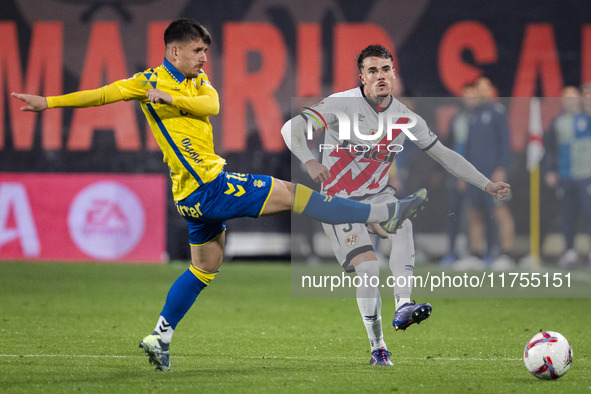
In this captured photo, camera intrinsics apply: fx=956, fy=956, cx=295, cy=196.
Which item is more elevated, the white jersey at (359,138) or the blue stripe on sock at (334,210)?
the white jersey at (359,138)

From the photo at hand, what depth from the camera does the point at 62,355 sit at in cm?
638

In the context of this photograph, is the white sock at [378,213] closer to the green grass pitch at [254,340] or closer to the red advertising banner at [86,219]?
the green grass pitch at [254,340]

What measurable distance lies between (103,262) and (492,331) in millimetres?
6875

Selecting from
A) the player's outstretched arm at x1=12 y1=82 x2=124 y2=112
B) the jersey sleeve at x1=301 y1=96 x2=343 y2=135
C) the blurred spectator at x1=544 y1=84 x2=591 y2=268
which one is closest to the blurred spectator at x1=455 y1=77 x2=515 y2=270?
the blurred spectator at x1=544 y1=84 x2=591 y2=268

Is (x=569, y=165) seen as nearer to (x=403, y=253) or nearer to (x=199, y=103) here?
(x=403, y=253)

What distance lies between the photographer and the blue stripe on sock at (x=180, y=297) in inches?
229

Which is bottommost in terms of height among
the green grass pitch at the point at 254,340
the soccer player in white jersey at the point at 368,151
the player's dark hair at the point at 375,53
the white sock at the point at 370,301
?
the green grass pitch at the point at 254,340

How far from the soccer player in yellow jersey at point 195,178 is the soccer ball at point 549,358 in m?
1.21

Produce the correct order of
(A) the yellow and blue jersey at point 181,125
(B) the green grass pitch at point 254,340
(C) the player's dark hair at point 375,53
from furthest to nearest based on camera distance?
(C) the player's dark hair at point 375,53
(A) the yellow and blue jersey at point 181,125
(B) the green grass pitch at point 254,340

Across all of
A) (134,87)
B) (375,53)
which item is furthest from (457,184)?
(134,87)

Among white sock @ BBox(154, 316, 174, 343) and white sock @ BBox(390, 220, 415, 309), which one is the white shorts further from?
white sock @ BBox(154, 316, 174, 343)

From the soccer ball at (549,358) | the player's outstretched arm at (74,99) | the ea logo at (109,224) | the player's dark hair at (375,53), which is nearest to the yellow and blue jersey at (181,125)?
the player's outstretched arm at (74,99)

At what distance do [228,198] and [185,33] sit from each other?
3.36 ft

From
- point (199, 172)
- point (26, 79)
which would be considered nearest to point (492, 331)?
point (199, 172)
